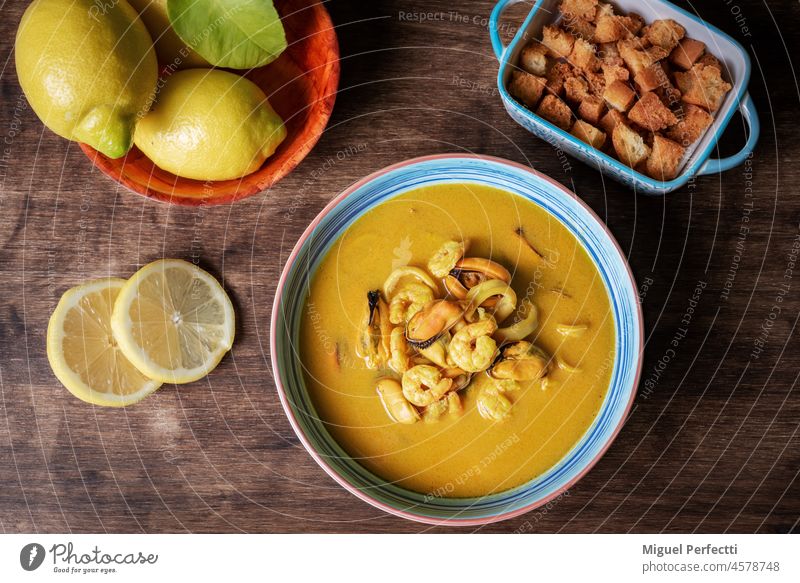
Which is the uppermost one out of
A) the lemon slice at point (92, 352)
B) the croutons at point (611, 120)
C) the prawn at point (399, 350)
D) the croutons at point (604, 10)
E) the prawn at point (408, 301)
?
the croutons at point (604, 10)

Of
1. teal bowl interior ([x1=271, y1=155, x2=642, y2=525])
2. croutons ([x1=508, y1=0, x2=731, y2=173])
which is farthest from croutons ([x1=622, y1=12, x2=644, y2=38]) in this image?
teal bowl interior ([x1=271, y1=155, x2=642, y2=525])

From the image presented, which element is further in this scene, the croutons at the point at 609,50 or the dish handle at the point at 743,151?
the croutons at the point at 609,50

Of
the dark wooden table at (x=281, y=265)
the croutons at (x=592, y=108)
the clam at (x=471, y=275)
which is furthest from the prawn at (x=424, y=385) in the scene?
the croutons at (x=592, y=108)

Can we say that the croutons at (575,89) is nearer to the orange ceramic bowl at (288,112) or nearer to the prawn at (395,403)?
the orange ceramic bowl at (288,112)

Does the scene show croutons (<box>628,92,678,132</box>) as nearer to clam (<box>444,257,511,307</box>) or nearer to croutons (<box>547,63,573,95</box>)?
croutons (<box>547,63,573,95</box>)

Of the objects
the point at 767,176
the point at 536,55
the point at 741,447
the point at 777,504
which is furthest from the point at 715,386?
the point at 536,55

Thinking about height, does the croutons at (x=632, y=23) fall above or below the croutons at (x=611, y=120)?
above

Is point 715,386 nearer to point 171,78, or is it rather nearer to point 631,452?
point 631,452

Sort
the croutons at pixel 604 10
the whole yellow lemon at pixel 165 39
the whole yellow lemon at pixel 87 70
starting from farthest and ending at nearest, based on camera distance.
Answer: the croutons at pixel 604 10 < the whole yellow lemon at pixel 165 39 < the whole yellow lemon at pixel 87 70
